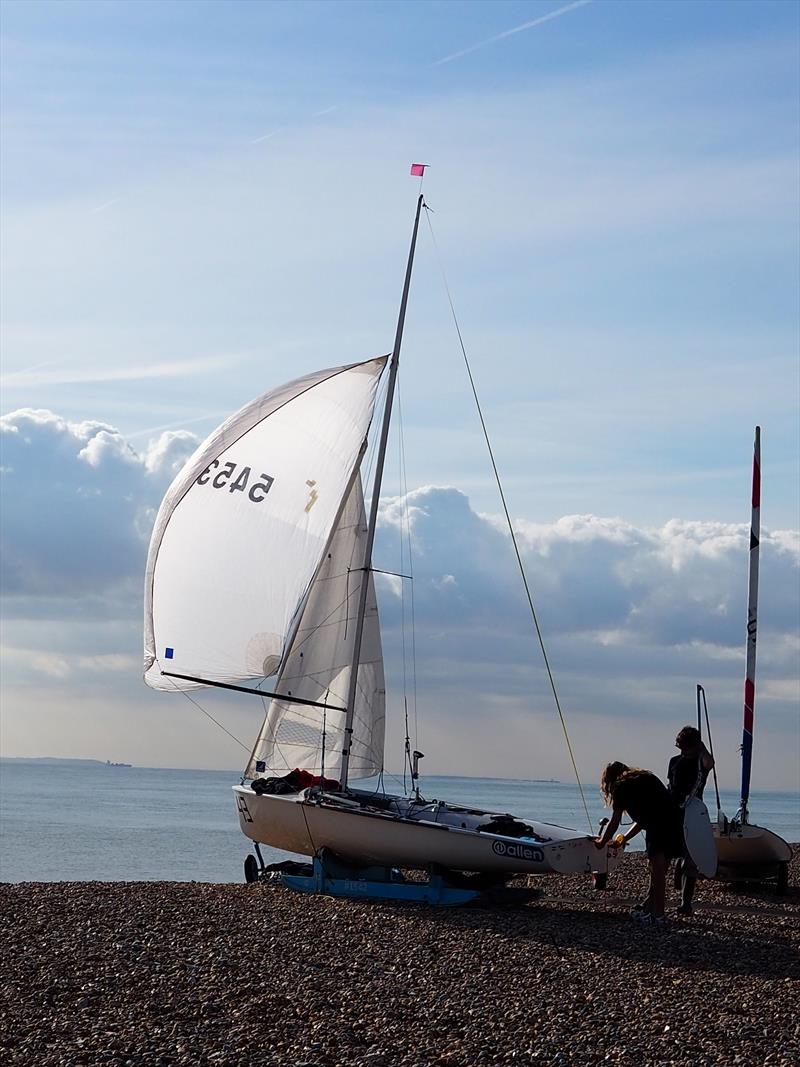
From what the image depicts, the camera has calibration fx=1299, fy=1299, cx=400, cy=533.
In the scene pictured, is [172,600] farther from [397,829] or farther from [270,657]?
[397,829]

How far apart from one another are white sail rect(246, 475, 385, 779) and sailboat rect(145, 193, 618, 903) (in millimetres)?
20

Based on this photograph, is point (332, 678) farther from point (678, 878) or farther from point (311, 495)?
point (678, 878)

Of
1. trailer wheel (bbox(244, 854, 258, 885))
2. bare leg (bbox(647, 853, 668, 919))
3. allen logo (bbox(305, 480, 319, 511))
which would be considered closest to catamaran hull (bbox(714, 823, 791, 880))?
bare leg (bbox(647, 853, 668, 919))

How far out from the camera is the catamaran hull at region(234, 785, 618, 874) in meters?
14.5

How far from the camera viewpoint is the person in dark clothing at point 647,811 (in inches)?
539

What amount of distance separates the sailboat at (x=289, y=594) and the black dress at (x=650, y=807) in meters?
2.96

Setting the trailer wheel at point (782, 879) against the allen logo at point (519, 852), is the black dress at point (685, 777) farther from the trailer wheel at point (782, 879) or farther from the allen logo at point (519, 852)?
the trailer wheel at point (782, 879)

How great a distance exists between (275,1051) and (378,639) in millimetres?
11032

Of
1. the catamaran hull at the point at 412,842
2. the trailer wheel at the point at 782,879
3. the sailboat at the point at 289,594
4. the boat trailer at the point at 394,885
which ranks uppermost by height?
the sailboat at the point at 289,594

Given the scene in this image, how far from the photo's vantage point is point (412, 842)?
15188 millimetres

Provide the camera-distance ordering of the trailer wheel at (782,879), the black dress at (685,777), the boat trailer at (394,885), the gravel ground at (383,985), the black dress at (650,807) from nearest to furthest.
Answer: the gravel ground at (383,985) → the black dress at (650,807) → the black dress at (685,777) → the boat trailer at (394,885) → the trailer wheel at (782,879)

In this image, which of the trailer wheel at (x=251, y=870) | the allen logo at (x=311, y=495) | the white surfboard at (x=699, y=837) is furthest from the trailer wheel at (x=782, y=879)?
the allen logo at (x=311, y=495)

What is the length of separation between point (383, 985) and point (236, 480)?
9.29 metres

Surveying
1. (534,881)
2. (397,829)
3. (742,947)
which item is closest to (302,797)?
(397,829)
